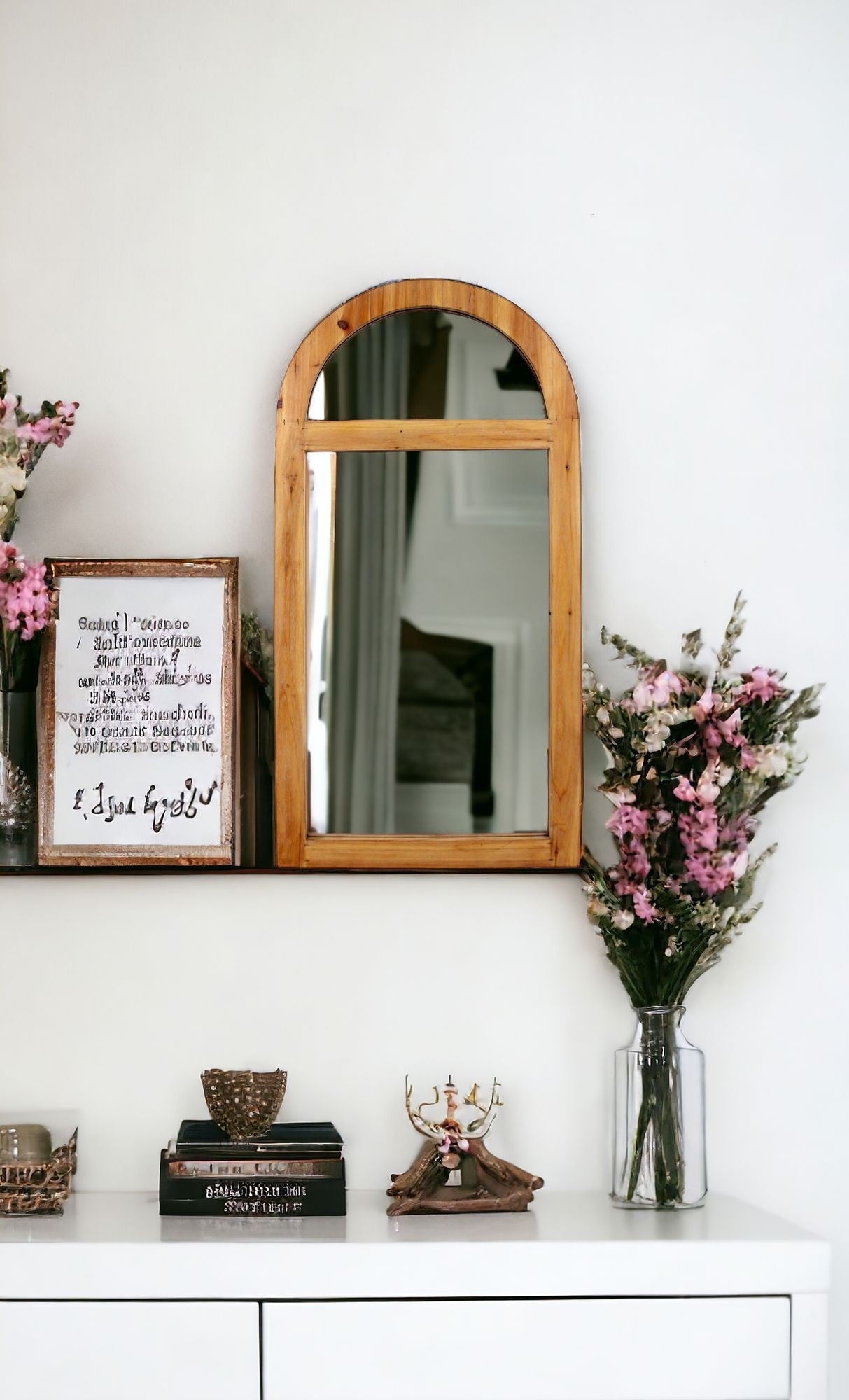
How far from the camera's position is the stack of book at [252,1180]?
1508 mm

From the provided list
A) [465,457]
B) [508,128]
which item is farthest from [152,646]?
[508,128]

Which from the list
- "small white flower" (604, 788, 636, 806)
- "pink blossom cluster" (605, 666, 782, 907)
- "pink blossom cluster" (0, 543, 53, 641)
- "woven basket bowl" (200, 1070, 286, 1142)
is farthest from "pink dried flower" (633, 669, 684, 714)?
"pink blossom cluster" (0, 543, 53, 641)

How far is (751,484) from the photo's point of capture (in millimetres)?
1751

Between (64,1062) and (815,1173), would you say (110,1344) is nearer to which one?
(64,1062)

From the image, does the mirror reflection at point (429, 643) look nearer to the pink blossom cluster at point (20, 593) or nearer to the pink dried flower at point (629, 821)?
the pink dried flower at point (629, 821)

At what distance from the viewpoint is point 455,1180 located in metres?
1.56

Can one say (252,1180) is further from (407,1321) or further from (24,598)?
(24,598)

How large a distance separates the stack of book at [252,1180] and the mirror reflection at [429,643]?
409 mm

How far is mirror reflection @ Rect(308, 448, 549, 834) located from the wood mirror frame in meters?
0.01

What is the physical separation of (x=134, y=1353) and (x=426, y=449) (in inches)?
44.9

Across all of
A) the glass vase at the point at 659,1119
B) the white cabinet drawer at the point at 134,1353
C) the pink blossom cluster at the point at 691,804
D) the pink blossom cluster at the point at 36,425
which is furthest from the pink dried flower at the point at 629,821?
the pink blossom cluster at the point at 36,425

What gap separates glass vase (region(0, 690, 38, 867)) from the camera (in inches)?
65.0

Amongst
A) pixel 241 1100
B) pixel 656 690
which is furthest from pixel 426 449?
pixel 241 1100

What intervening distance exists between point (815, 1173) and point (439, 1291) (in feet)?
1.93
